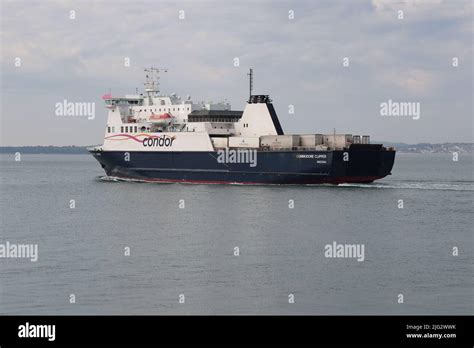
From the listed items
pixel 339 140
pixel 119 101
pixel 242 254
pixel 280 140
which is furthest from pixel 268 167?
pixel 242 254

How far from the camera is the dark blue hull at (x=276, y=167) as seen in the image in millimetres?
51156

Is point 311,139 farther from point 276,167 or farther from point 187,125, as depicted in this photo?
point 187,125

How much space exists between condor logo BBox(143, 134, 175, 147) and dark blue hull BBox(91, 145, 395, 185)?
748 millimetres

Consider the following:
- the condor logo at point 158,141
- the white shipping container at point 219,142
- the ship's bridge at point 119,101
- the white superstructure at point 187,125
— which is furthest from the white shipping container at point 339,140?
the ship's bridge at point 119,101

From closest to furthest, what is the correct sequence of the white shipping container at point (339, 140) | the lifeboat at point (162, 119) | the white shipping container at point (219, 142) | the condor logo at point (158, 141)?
the white shipping container at point (339, 140), the white shipping container at point (219, 142), the condor logo at point (158, 141), the lifeboat at point (162, 119)

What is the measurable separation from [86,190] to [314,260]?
37.5 meters

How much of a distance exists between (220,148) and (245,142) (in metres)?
2.03

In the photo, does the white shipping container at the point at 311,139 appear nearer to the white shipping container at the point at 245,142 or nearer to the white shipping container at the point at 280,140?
the white shipping container at the point at 280,140

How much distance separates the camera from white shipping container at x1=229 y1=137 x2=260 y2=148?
2222 inches

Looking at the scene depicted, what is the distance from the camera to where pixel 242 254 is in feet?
94.3

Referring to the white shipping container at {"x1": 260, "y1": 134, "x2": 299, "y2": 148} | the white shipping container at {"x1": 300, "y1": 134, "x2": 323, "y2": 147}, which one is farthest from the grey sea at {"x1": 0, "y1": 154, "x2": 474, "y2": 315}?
the white shipping container at {"x1": 260, "y1": 134, "x2": 299, "y2": 148}

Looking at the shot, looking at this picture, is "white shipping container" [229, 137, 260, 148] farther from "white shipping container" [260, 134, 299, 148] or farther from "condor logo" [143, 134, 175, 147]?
"condor logo" [143, 134, 175, 147]

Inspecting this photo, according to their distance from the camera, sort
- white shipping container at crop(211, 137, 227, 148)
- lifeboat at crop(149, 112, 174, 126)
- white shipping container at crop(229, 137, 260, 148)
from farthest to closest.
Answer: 1. lifeboat at crop(149, 112, 174, 126)
2. white shipping container at crop(211, 137, 227, 148)
3. white shipping container at crop(229, 137, 260, 148)
